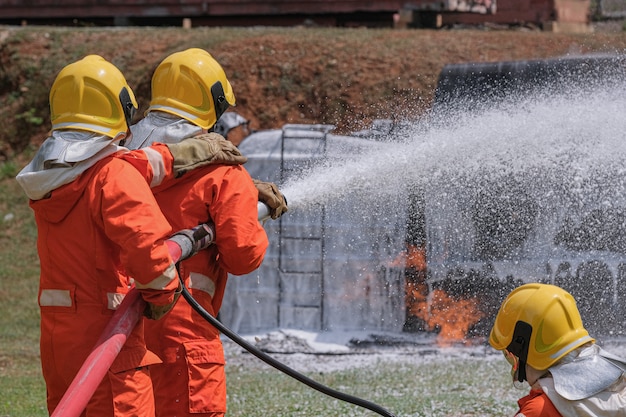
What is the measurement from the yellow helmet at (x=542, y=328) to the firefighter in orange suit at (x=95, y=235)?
51.2 inches

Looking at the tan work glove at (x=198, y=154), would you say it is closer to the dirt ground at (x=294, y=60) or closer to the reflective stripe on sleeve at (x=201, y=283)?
the reflective stripe on sleeve at (x=201, y=283)

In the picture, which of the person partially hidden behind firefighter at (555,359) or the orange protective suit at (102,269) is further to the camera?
the orange protective suit at (102,269)

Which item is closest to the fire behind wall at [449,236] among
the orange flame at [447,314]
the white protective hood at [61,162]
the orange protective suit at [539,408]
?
the orange flame at [447,314]

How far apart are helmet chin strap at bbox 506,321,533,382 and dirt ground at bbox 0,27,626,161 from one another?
11.0m

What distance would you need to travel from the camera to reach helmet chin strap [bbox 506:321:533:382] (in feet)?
11.5

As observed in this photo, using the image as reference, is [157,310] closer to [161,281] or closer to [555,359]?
[161,281]

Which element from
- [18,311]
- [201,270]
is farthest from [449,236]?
[201,270]

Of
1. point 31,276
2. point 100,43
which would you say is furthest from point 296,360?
point 100,43

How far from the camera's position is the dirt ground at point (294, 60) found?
15.9 m

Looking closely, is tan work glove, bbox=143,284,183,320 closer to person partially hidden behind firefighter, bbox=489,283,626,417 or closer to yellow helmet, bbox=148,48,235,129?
yellow helmet, bbox=148,48,235,129

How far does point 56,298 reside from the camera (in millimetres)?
4129

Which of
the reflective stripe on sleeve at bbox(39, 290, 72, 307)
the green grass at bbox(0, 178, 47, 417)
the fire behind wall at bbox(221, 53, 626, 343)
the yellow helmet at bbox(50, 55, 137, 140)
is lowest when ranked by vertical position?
the green grass at bbox(0, 178, 47, 417)

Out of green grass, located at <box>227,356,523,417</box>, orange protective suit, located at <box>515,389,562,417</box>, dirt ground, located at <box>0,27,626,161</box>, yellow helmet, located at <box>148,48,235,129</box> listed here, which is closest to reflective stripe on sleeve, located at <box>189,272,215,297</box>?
yellow helmet, located at <box>148,48,235,129</box>

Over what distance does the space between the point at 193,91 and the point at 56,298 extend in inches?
46.1
